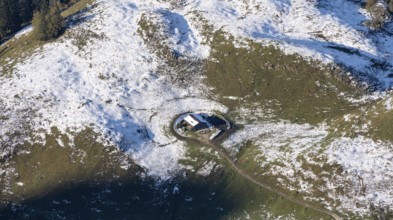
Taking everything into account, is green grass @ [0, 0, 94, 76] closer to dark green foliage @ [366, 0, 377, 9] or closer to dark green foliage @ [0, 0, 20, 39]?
dark green foliage @ [0, 0, 20, 39]

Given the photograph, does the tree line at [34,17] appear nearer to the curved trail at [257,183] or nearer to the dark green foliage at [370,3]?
the curved trail at [257,183]

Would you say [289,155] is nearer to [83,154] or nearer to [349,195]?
[349,195]

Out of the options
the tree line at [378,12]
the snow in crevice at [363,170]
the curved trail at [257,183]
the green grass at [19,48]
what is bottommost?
the curved trail at [257,183]

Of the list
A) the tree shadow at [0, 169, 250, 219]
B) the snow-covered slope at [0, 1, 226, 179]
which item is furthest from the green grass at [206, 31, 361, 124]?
the tree shadow at [0, 169, 250, 219]

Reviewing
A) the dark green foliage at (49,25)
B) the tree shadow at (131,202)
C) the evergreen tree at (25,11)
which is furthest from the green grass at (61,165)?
the evergreen tree at (25,11)

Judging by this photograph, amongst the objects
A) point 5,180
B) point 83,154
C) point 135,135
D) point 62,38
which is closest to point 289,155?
point 135,135

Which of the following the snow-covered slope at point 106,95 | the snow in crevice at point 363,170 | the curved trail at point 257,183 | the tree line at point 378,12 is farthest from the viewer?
the tree line at point 378,12
